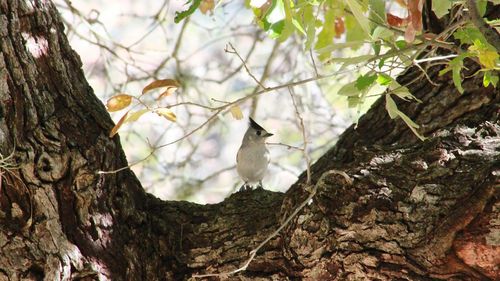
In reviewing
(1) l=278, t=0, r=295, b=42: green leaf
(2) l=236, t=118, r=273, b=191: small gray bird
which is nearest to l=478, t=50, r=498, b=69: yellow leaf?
(1) l=278, t=0, r=295, b=42: green leaf

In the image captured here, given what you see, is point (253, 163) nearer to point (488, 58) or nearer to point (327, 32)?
point (327, 32)

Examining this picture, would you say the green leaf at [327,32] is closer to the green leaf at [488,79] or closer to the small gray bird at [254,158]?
the green leaf at [488,79]

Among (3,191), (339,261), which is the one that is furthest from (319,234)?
(3,191)

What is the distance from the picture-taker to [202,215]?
2373 mm

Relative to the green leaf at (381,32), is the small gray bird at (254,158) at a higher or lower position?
A: higher

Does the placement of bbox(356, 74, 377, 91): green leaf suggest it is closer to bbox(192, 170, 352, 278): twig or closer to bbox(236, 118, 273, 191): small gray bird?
bbox(192, 170, 352, 278): twig

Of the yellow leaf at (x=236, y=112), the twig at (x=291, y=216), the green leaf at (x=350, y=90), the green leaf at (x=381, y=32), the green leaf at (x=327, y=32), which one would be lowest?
the twig at (x=291, y=216)

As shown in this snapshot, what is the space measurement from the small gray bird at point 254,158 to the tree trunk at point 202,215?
69.4 inches

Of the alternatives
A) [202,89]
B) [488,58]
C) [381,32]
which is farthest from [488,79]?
[202,89]

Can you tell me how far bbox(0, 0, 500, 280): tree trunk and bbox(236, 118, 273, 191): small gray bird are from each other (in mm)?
1763

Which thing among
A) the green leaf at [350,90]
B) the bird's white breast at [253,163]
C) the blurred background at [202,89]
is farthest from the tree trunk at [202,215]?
the bird's white breast at [253,163]

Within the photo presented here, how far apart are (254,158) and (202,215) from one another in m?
1.81

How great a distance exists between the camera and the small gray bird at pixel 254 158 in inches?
163

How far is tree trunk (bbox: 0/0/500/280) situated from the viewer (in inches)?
75.0
